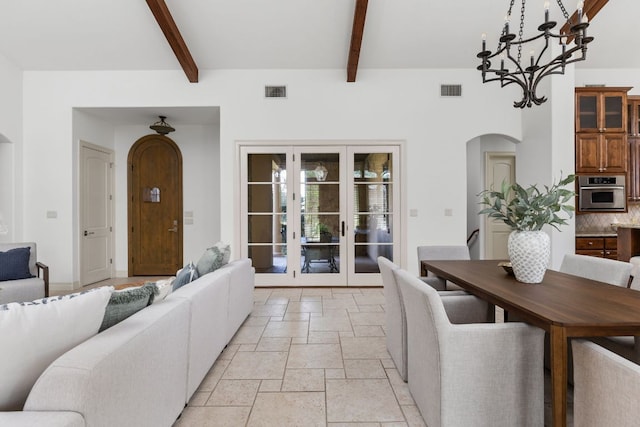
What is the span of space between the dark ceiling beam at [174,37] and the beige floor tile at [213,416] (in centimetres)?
414

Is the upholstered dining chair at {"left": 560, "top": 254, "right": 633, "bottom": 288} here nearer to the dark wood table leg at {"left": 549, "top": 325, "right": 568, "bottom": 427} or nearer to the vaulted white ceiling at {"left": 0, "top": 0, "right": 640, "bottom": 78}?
the dark wood table leg at {"left": 549, "top": 325, "right": 568, "bottom": 427}

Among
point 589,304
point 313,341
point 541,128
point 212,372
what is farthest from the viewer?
point 541,128

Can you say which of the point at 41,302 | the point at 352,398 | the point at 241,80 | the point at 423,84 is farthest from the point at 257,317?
the point at 423,84

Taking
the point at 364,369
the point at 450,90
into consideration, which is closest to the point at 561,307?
the point at 364,369

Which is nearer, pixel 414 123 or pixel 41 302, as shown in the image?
pixel 41 302

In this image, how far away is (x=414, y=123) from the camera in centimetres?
510

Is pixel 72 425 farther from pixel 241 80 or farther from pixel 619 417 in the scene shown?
pixel 241 80

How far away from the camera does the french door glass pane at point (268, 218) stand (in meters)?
5.17

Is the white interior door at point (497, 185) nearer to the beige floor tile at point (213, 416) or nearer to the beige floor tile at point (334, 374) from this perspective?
the beige floor tile at point (334, 374)

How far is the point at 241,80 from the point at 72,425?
4.91 m

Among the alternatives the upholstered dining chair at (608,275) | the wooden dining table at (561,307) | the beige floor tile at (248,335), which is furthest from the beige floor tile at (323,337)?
the upholstered dining chair at (608,275)

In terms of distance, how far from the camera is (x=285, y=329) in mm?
3355

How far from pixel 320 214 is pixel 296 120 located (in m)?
1.50

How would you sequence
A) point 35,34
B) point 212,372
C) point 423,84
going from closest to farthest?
point 212,372 < point 35,34 < point 423,84
